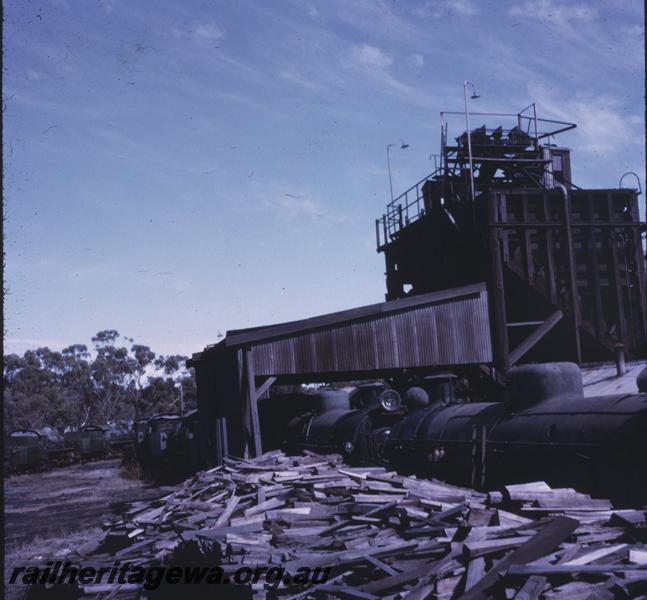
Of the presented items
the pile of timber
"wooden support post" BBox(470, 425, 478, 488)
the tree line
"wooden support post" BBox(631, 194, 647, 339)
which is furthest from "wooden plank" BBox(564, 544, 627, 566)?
the tree line

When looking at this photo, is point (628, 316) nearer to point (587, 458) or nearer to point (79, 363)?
point (587, 458)

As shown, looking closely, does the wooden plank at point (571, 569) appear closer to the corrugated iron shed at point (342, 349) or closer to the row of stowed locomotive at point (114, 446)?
the corrugated iron shed at point (342, 349)

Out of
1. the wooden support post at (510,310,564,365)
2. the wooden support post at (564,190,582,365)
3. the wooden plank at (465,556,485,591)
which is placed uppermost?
the wooden support post at (564,190,582,365)

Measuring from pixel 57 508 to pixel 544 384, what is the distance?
16151 millimetres

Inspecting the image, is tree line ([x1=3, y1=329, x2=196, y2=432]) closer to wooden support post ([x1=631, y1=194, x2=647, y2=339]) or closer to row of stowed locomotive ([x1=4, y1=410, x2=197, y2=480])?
row of stowed locomotive ([x1=4, y1=410, x2=197, y2=480])

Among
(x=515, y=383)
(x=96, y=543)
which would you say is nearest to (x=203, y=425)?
(x=96, y=543)

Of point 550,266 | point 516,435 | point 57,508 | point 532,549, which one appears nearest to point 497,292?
point 550,266

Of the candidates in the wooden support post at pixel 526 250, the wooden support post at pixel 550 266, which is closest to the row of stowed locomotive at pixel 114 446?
the wooden support post at pixel 526 250

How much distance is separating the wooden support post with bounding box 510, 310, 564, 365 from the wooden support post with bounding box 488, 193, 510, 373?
49 cm

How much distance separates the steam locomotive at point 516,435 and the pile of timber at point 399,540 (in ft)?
3.66

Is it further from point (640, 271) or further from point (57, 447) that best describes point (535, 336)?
point (57, 447)

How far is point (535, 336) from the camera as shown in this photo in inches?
991

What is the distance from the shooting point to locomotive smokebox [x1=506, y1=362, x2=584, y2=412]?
12.1 meters

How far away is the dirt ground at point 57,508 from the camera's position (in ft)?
44.2
